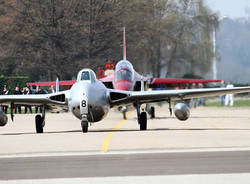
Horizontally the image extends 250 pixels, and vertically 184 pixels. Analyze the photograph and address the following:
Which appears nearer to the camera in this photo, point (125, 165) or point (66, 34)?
point (125, 165)

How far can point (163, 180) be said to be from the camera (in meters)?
Result: 9.91

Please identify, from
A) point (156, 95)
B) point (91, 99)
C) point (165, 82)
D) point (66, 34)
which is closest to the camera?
point (91, 99)

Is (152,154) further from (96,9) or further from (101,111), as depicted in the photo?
(96,9)

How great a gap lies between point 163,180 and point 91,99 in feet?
35.4

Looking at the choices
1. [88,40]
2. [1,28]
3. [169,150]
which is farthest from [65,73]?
[169,150]

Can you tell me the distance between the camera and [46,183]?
32.3ft

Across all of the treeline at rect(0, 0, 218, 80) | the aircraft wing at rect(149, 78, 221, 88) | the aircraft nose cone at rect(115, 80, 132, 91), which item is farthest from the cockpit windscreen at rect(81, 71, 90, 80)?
the treeline at rect(0, 0, 218, 80)

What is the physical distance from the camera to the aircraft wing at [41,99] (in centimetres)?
2220

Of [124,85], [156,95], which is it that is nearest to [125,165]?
[156,95]

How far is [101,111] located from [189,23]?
57.0 metres

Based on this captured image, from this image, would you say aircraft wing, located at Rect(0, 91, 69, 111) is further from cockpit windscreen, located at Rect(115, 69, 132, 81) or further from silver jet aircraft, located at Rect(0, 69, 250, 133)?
cockpit windscreen, located at Rect(115, 69, 132, 81)

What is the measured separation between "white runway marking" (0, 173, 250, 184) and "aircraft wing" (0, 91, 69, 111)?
11.7m

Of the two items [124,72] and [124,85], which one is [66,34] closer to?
[124,72]

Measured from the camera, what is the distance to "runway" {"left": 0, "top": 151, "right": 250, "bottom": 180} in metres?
10.8
